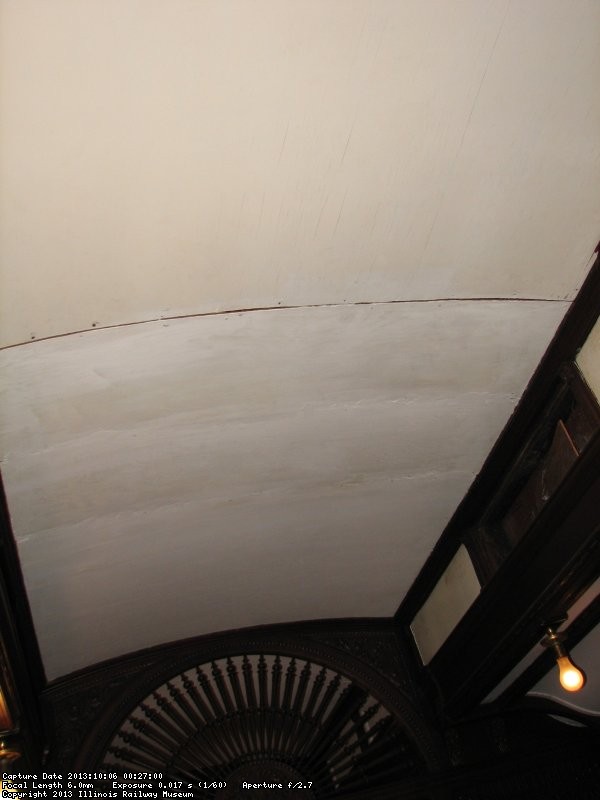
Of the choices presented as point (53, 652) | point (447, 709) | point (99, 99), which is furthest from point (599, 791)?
point (99, 99)

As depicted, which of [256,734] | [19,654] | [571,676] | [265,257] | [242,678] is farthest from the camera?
[242,678]

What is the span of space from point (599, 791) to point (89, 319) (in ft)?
11.1

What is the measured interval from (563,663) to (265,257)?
80.8 inches

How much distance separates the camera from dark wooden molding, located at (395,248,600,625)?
2.15m

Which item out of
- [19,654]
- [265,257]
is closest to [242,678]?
[19,654]

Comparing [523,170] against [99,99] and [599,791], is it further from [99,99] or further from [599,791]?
[599,791]

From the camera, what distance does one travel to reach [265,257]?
1904 millimetres

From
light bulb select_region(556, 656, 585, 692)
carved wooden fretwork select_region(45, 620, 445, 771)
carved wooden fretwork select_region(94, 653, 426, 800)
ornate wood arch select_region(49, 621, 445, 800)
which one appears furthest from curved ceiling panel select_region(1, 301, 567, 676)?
light bulb select_region(556, 656, 585, 692)

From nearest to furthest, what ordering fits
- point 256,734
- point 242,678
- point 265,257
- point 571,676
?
point 265,257, point 571,676, point 256,734, point 242,678

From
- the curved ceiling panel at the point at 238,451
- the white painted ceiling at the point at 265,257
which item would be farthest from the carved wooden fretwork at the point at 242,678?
the white painted ceiling at the point at 265,257

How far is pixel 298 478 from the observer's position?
2.79 m

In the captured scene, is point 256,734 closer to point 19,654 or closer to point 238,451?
point 19,654

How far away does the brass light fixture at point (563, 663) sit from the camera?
251cm

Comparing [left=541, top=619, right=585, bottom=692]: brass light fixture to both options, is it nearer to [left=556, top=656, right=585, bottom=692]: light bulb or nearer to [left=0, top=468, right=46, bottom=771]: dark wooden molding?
[left=556, top=656, right=585, bottom=692]: light bulb
